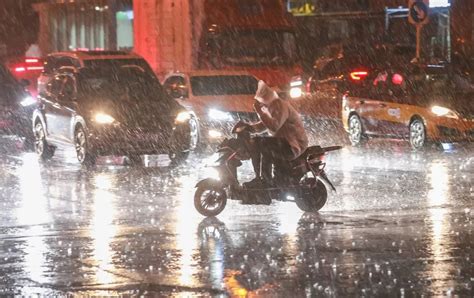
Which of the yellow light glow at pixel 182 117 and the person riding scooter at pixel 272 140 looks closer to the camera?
the person riding scooter at pixel 272 140

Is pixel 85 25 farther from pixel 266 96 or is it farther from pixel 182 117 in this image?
pixel 266 96

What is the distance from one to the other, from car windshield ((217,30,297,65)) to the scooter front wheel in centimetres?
1559

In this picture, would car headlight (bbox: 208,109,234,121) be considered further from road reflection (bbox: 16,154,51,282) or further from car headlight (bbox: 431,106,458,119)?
road reflection (bbox: 16,154,51,282)

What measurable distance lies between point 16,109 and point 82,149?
4.58 meters

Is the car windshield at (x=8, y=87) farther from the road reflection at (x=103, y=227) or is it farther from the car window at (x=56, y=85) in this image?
the road reflection at (x=103, y=227)

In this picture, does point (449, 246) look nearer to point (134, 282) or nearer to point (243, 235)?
point (243, 235)

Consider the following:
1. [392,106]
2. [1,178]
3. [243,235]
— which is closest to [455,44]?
[392,106]

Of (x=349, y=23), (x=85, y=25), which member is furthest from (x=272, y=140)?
(x=349, y=23)

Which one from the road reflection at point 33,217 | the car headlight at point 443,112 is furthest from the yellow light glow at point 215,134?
the car headlight at point 443,112

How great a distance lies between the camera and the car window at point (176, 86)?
2203 cm

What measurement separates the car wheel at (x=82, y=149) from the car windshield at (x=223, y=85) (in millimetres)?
4520

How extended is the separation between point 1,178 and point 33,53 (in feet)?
88.3

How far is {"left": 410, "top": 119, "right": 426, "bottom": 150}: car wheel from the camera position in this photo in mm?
21672

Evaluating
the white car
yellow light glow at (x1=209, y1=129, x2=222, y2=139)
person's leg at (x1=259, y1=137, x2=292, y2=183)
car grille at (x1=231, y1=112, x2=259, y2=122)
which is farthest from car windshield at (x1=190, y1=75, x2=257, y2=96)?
person's leg at (x1=259, y1=137, x2=292, y2=183)
